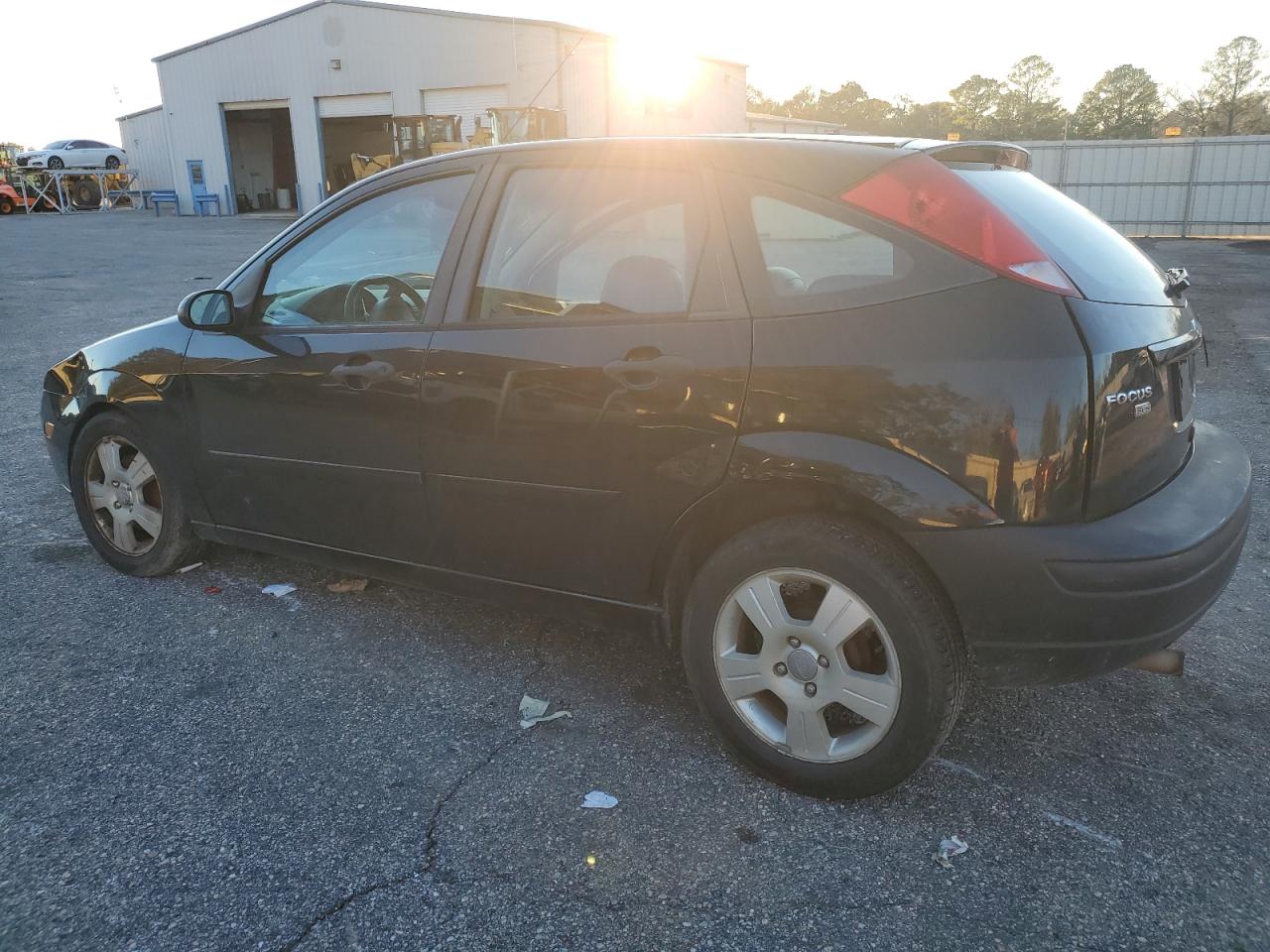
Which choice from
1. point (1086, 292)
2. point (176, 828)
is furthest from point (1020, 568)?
point (176, 828)

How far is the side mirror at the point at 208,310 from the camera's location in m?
3.60

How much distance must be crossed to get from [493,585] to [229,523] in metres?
1.33

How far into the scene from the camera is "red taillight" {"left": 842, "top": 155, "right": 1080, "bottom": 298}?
7.57 ft

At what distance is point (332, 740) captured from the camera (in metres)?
2.90

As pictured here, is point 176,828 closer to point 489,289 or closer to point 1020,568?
point 489,289

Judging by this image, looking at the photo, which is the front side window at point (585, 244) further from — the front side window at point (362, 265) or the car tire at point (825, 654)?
the car tire at point (825, 654)

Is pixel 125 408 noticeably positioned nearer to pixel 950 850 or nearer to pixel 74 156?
pixel 950 850

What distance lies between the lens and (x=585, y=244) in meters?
3.21

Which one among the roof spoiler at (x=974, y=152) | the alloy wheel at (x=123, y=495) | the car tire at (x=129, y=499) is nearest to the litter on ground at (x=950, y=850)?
the roof spoiler at (x=974, y=152)

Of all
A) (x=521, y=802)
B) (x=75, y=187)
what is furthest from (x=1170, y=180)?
(x=75, y=187)

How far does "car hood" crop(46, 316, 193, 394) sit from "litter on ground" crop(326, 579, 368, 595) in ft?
3.46

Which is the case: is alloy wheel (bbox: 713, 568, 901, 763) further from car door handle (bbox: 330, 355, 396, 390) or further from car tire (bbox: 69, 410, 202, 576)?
car tire (bbox: 69, 410, 202, 576)

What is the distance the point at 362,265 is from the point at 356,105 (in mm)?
32199

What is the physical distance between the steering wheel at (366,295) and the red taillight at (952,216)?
166 centimetres
